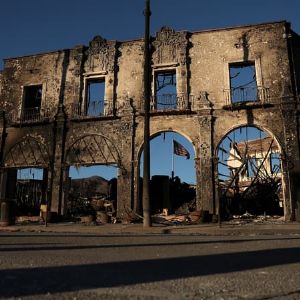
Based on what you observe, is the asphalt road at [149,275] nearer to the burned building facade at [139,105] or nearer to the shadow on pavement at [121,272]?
the shadow on pavement at [121,272]

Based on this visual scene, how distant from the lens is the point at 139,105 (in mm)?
20859

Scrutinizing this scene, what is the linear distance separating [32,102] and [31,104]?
5.9 inches

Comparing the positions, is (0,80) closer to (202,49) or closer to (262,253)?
(202,49)

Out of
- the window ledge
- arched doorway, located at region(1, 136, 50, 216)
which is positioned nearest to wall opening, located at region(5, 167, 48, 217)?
arched doorway, located at region(1, 136, 50, 216)

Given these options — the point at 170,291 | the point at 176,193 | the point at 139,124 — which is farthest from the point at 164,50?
the point at 170,291

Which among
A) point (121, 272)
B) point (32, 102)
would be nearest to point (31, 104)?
point (32, 102)

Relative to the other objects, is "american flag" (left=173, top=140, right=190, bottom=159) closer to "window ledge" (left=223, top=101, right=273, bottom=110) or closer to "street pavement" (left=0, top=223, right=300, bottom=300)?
"window ledge" (left=223, top=101, right=273, bottom=110)

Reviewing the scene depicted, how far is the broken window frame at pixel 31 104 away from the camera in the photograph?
22.8 meters

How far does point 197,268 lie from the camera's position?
14.5ft

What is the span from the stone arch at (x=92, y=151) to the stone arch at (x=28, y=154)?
1466mm

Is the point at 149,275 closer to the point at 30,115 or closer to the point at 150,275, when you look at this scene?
the point at 150,275

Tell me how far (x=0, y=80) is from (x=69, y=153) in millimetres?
7074

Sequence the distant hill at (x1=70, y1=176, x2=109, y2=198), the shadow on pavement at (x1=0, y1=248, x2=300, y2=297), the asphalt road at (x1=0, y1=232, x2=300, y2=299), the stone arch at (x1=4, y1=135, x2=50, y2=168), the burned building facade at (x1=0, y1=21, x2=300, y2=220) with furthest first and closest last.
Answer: the distant hill at (x1=70, y1=176, x2=109, y2=198) → the stone arch at (x1=4, y1=135, x2=50, y2=168) → the burned building facade at (x1=0, y1=21, x2=300, y2=220) → the shadow on pavement at (x1=0, y1=248, x2=300, y2=297) → the asphalt road at (x1=0, y1=232, x2=300, y2=299)

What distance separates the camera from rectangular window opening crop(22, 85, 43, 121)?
2291cm
